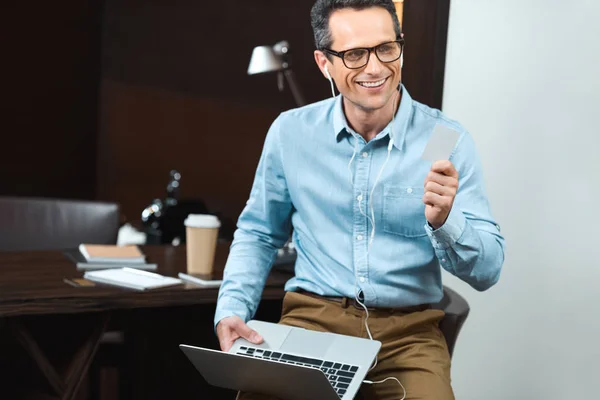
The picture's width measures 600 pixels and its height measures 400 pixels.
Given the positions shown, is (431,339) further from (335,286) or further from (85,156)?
(85,156)

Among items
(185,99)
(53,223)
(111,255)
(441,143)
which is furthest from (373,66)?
(185,99)

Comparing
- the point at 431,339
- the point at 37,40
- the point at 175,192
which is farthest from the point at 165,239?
the point at 431,339

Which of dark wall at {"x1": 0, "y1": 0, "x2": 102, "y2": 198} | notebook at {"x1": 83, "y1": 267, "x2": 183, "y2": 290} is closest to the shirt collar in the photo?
notebook at {"x1": 83, "y1": 267, "x2": 183, "y2": 290}

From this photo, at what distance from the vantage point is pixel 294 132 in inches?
71.7

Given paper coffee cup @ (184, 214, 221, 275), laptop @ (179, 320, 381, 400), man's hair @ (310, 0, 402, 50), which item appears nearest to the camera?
laptop @ (179, 320, 381, 400)

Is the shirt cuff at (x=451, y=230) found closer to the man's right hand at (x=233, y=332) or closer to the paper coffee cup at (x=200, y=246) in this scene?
the man's right hand at (x=233, y=332)

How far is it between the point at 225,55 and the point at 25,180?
1.25 m

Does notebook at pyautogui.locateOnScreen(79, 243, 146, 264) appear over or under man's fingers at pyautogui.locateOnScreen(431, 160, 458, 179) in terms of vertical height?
under

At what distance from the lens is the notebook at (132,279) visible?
74.7 inches

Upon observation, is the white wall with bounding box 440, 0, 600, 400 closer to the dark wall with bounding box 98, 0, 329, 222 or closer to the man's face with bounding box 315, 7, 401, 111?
the man's face with bounding box 315, 7, 401, 111

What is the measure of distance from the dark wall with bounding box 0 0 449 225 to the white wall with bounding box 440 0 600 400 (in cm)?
176

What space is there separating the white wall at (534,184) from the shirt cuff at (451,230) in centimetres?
58

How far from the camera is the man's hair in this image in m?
1.66

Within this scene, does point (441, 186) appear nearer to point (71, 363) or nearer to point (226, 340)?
point (226, 340)
